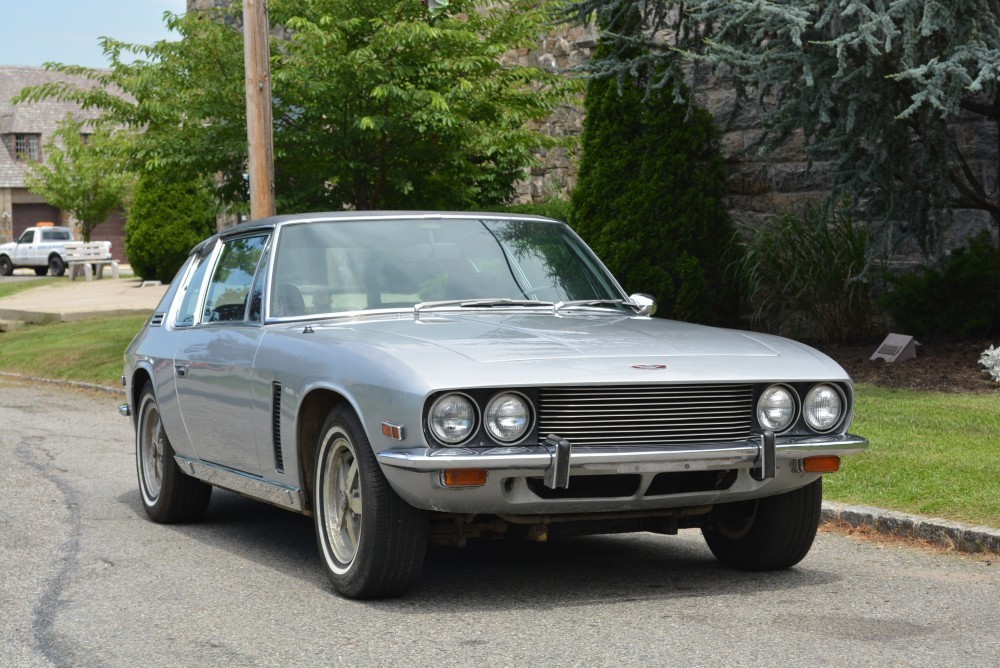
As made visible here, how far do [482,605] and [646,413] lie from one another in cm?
104

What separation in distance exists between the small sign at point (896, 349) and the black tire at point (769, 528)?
7.25 m

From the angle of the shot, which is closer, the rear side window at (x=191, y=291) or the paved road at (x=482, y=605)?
the paved road at (x=482, y=605)

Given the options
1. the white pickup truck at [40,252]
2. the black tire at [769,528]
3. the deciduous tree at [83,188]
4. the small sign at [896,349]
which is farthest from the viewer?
the deciduous tree at [83,188]

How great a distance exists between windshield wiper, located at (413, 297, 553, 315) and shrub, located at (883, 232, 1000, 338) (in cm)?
749

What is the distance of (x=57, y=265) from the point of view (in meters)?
54.9

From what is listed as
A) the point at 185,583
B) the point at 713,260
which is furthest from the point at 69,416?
the point at 185,583

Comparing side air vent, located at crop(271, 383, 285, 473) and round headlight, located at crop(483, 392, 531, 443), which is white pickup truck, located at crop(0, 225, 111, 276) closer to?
side air vent, located at crop(271, 383, 285, 473)

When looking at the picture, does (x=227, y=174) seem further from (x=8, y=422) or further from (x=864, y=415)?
(x=864, y=415)

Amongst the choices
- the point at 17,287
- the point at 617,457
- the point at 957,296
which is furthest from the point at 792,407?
the point at 17,287

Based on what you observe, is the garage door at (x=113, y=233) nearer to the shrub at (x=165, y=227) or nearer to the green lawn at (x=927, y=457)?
the shrub at (x=165, y=227)

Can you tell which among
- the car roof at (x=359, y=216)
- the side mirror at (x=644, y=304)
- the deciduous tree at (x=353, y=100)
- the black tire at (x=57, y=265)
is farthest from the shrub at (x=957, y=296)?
the black tire at (x=57, y=265)

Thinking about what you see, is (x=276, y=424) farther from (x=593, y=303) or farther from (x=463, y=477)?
(x=593, y=303)

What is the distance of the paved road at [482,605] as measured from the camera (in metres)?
5.19

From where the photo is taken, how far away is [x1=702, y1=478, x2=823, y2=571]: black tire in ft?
21.0
